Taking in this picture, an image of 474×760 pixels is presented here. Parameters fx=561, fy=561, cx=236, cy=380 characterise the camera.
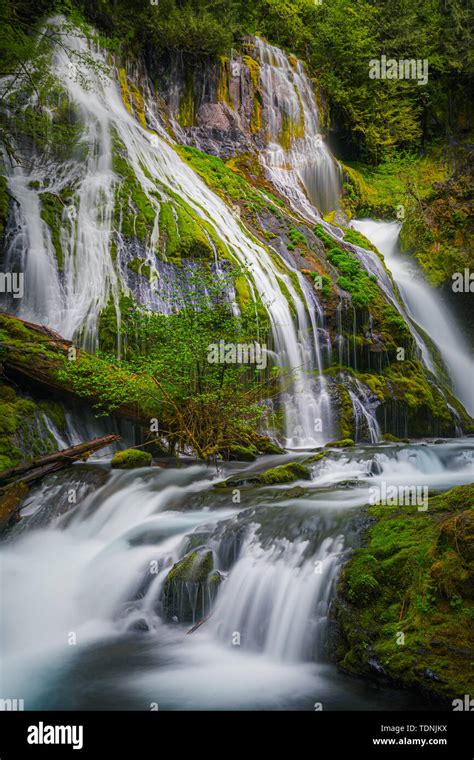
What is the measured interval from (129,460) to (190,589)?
3.80 m

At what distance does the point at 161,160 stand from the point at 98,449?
9.54 m

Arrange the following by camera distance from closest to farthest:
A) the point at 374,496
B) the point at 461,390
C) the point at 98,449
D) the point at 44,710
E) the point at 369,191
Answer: the point at 44,710 < the point at 374,496 < the point at 98,449 < the point at 461,390 < the point at 369,191

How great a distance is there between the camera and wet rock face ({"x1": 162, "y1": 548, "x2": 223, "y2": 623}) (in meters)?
5.59

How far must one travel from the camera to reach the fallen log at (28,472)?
7602 millimetres

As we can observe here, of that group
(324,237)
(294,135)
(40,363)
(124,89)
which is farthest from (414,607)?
(294,135)

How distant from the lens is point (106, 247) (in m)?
12.5

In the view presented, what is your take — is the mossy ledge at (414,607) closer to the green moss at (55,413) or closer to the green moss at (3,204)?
the green moss at (55,413)

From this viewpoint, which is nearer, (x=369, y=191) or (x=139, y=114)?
(x=139, y=114)

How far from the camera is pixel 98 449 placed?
9.88 m

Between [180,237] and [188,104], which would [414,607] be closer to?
[180,237]

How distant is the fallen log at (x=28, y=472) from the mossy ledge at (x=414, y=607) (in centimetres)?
479

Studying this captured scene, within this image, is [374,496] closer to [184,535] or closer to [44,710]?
[184,535]

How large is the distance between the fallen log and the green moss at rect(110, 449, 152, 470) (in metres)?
0.65

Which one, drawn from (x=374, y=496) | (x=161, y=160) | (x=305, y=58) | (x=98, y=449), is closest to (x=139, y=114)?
(x=161, y=160)
